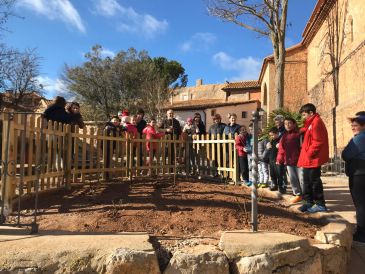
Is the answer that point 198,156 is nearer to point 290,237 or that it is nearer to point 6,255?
point 290,237

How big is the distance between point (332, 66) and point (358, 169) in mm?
16007

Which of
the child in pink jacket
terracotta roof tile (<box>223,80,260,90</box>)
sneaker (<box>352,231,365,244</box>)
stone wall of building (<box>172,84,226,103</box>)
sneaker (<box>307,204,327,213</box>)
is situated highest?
stone wall of building (<box>172,84,226,103</box>)

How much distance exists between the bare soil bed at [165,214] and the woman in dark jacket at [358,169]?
0.50 m

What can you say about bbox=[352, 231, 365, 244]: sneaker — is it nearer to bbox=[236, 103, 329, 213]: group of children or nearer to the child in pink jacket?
bbox=[236, 103, 329, 213]: group of children

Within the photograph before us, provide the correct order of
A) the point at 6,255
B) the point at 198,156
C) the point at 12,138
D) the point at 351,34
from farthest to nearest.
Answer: the point at 351,34 < the point at 198,156 < the point at 12,138 < the point at 6,255

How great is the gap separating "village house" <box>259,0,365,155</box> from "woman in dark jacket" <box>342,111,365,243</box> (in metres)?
9.60

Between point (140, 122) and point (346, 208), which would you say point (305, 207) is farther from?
point (140, 122)

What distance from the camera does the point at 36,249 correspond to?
339 cm

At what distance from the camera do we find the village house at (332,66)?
1531 centimetres

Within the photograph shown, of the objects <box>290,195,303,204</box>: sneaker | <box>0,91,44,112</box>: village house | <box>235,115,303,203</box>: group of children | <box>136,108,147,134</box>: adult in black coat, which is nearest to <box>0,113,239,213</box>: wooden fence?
<box>235,115,303,203</box>: group of children

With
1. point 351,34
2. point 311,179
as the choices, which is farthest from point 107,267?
point 351,34

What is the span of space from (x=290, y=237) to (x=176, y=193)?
8.14ft

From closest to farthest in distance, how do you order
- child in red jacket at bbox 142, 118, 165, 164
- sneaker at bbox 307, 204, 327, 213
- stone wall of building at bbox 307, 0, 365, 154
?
1. sneaker at bbox 307, 204, 327, 213
2. child in red jacket at bbox 142, 118, 165, 164
3. stone wall of building at bbox 307, 0, 365, 154

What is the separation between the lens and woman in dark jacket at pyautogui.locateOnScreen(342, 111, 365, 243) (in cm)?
492
